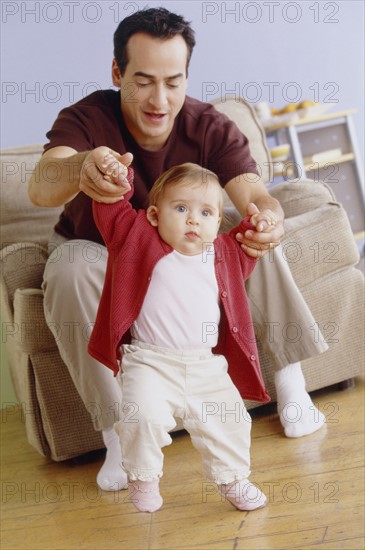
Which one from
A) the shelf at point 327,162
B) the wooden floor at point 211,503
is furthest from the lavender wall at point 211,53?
the wooden floor at point 211,503

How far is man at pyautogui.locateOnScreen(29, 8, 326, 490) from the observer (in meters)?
1.67

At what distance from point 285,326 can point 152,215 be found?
0.49 metres

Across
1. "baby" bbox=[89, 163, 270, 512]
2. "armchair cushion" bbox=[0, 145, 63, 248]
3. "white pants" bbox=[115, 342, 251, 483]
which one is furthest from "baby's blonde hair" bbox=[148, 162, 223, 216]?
"armchair cushion" bbox=[0, 145, 63, 248]

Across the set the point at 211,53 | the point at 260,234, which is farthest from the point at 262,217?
the point at 211,53

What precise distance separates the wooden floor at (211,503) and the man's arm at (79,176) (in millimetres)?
576

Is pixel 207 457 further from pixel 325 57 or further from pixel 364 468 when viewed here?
pixel 325 57

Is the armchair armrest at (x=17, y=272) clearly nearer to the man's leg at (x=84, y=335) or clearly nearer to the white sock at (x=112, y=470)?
the man's leg at (x=84, y=335)

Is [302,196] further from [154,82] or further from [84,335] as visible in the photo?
[84,335]

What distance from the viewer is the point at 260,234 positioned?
1456mm

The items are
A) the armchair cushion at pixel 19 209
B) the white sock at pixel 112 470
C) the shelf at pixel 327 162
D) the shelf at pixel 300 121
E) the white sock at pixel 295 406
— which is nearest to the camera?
the white sock at pixel 112 470

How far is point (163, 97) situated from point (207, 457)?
740 millimetres

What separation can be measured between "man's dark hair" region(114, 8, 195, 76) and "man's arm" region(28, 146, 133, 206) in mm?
259

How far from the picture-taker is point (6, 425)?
2.46 metres

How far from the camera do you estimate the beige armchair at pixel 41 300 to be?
183 centimetres
